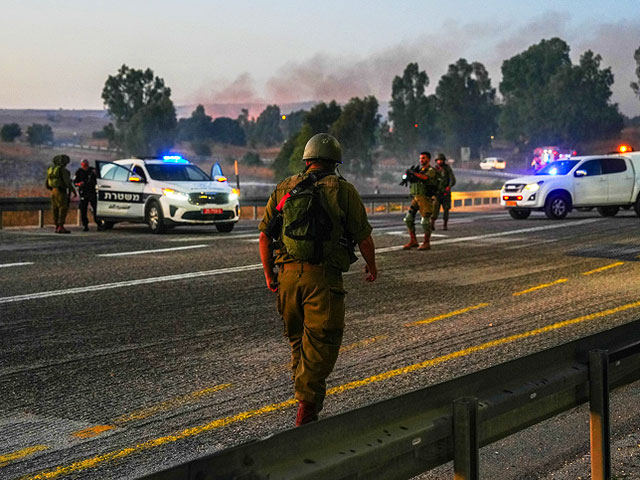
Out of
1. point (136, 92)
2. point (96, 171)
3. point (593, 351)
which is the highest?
point (136, 92)

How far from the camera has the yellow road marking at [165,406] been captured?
604cm

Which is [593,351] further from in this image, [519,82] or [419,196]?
[519,82]

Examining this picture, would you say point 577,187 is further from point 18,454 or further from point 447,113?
point 447,113

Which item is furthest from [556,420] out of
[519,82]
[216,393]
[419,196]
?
[519,82]

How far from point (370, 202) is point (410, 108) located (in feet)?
384

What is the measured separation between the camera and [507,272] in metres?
14.1

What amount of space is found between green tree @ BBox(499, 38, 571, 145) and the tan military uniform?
146021mm

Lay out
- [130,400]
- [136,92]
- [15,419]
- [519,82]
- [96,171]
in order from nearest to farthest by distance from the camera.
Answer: [15,419] < [130,400] < [96,171] < [136,92] < [519,82]

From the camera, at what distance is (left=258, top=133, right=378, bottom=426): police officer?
17.5 feet

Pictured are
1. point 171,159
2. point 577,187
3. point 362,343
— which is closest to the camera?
point 362,343

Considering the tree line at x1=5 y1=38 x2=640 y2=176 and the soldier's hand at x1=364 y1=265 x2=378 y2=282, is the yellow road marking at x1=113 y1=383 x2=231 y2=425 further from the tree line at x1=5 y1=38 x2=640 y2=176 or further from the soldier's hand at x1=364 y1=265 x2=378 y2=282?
the tree line at x1=5 y1=38 x2=640 y2=176

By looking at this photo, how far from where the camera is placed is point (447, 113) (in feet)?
520

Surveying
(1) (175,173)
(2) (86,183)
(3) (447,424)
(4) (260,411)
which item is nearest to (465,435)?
(3) (447,424)

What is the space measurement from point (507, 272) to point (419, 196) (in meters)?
3.17
